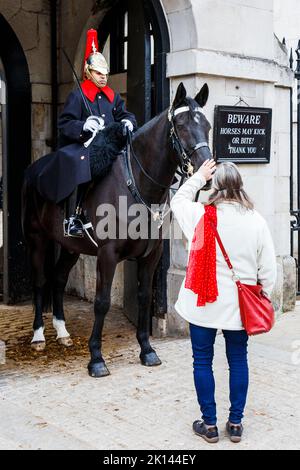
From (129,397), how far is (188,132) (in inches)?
77.8

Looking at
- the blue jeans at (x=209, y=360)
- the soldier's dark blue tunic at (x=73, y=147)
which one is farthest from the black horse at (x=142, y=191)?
the blue jeans at (x=209, y=360)

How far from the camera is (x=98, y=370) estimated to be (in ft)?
18.2

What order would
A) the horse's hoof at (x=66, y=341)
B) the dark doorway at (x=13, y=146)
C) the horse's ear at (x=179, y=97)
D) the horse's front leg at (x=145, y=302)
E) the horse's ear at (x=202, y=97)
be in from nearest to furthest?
the horse's ear at (x=179, y=97) → the horse's ear at (x=202, y=97) → the horse's front leg at (x=145, y=302) → the horse's hoof at (x=66, y=341) → the dark doorway at (x=13, y=146)

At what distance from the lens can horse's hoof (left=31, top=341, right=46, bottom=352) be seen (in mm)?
6363

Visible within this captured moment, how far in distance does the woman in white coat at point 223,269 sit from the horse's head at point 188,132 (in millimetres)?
915

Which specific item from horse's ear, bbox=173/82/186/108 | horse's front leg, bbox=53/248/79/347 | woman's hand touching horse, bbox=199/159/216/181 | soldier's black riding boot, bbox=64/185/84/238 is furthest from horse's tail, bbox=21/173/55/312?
woman's hand touching horse, bbox=199/159/216/181

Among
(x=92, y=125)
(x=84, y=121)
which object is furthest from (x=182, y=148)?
(x=84, y=121)

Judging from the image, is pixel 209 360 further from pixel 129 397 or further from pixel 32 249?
pixel 32 249

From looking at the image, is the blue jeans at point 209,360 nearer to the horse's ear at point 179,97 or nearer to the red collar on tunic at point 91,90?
the horse's ear at point 179,97

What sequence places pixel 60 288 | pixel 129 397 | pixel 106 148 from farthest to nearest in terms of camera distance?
pixel 60 288 < pixel 106 148 < pixel 129 397

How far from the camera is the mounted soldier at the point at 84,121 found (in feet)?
18.4

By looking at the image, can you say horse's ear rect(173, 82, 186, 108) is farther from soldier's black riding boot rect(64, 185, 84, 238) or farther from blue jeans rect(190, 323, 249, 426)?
blue jeans rect(190, 323, 249, 426)

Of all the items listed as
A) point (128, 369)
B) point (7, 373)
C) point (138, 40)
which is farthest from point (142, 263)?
point (138, 40)

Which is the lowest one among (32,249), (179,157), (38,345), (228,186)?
(38,345)
